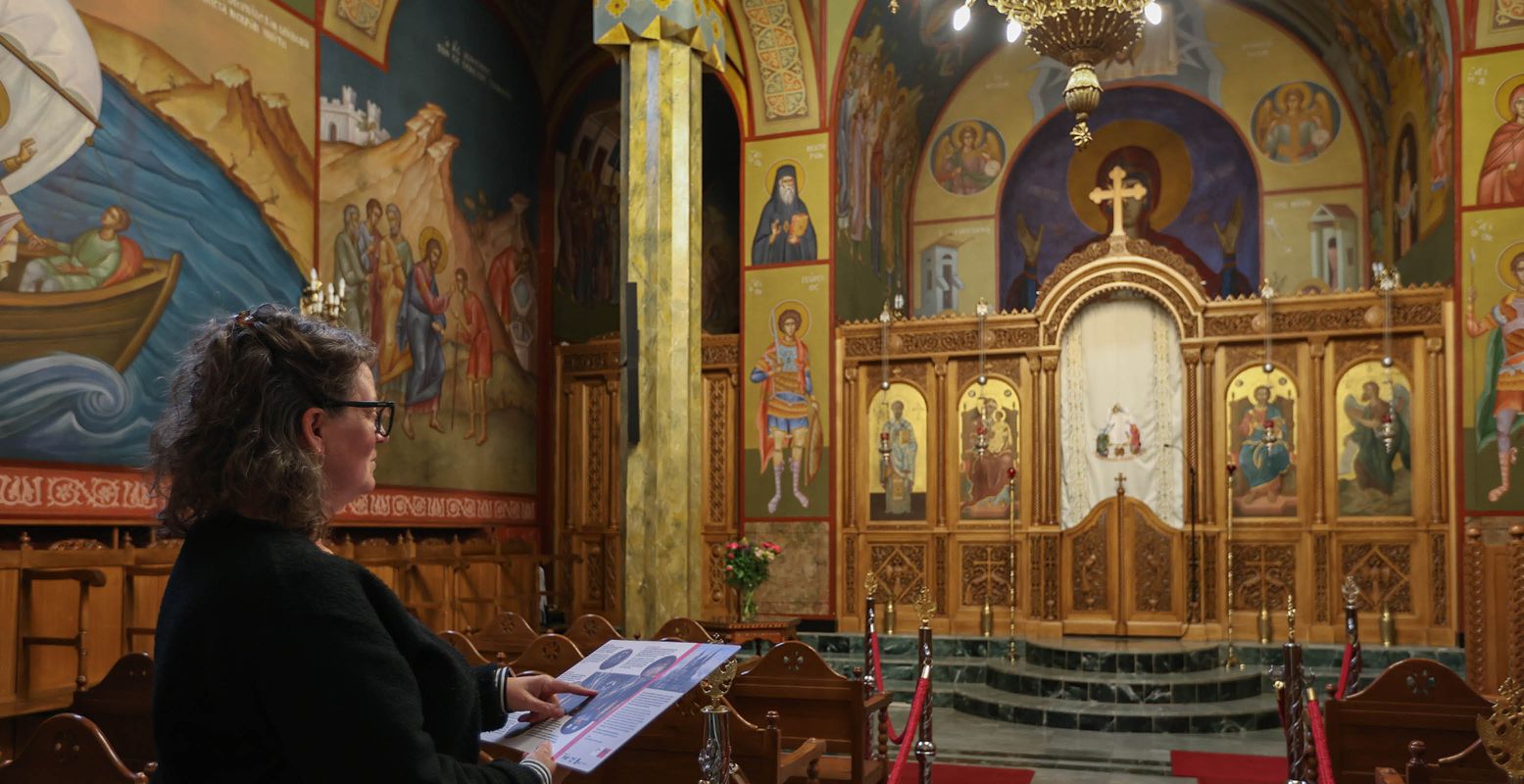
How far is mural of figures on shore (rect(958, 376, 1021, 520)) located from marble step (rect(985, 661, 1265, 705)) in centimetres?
258

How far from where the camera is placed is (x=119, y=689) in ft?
16.9

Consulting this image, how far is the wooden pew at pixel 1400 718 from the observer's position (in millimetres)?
4867

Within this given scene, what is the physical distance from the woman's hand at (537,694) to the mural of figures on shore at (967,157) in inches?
632

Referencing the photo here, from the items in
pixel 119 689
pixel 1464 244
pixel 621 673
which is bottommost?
pixel 119 689

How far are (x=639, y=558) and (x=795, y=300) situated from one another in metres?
4.69

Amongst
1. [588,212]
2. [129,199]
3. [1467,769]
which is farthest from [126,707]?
[588,212]

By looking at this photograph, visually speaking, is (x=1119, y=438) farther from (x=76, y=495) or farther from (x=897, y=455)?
(x=76, y=495)

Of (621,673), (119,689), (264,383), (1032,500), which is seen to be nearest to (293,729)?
(264,383)

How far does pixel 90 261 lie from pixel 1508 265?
40.0 ft

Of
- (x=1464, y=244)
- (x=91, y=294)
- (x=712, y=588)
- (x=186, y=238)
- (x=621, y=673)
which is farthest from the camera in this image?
(x=712, y=588)

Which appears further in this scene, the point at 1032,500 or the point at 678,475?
the point at 1032,500

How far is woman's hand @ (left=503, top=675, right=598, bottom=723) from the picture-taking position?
2291mm

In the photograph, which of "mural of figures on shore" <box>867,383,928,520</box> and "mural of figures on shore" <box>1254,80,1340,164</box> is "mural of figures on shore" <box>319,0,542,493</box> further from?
"mural of figures on shore" <box>1254,80,1340,164</box>

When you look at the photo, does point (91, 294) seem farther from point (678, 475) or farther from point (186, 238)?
point (678, 475)
